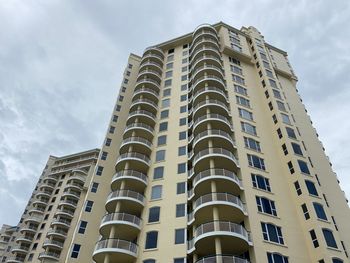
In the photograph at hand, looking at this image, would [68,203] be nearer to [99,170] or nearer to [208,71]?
[99,170]

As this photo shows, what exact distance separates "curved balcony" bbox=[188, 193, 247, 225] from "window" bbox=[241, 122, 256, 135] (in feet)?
45.1

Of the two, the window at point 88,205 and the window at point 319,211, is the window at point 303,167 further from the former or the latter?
the window at point 88,205

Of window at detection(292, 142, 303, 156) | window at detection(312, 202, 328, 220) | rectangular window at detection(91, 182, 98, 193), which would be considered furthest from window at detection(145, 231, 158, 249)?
window at detection(292, 142, 303, 156)

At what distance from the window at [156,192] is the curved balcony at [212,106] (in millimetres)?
12830

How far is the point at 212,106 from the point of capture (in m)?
46.3

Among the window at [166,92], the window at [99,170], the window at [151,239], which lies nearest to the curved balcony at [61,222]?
the window at [99,170]

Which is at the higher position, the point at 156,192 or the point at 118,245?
the point at 156,192

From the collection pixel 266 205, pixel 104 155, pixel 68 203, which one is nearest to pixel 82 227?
pixel 104 155

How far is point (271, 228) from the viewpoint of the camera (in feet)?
112

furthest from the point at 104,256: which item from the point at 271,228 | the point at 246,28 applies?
the point at 246,28

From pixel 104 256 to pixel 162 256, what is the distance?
20.6 ft

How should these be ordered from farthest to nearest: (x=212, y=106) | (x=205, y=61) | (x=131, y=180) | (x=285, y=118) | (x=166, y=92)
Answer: (x=166, y=92), (x=205, y=61), (x=285, y=118), (x=212, y=106), (x=131, y=180)

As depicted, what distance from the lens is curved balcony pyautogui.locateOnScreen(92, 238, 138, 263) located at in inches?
1303

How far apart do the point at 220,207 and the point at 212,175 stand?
13.6 ft
